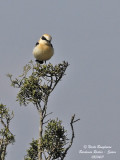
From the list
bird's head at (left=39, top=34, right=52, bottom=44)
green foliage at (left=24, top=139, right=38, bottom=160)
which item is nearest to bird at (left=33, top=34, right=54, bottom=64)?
bird's head at (left=39, top=34, right=52, bottom=44)

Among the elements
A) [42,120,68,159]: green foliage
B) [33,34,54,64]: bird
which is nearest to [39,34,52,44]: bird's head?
[33,34,54,64]: bird

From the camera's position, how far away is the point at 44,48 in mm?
29859

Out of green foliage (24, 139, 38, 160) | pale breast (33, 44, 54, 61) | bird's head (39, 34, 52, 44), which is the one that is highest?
bird's head (39, 34, 52, 44)

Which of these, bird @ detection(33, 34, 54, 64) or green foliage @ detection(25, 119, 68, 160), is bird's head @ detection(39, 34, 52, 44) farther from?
green foliage @ detection(25, 119, 68, 160)

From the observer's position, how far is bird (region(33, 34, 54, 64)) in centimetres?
2989

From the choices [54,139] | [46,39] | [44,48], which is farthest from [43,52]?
[54,139]

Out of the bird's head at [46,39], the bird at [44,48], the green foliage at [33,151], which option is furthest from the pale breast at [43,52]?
the green foliage at [33,151]

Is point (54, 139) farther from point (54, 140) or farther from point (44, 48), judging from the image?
point (44, 48)

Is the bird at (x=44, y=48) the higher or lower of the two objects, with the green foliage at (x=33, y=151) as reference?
higher

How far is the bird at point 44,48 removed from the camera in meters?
29.9

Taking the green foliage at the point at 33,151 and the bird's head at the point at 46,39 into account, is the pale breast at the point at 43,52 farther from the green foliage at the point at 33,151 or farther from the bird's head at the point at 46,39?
the green foliage at the point at 33,151

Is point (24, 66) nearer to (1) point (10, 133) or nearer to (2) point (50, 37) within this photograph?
(2) point (50, 37)

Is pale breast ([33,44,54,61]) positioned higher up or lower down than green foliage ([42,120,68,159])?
higher up

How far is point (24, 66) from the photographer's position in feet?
97.9
